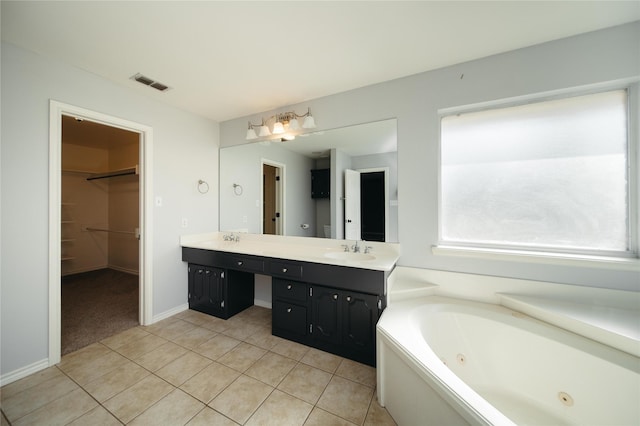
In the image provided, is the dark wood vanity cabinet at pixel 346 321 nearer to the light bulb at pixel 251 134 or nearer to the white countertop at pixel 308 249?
the white countertop at pixel 308 249

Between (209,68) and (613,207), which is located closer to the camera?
(613,207)

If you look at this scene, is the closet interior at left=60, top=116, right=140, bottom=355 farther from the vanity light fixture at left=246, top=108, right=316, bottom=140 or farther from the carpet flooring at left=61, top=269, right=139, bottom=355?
the vanity light fixture at left=246, top=108, right=316, bottom=140

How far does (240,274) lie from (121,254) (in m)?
3.57

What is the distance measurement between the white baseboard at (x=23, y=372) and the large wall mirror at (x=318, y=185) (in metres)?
1.90

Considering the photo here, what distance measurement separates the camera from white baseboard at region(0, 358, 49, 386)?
1605 millimetres

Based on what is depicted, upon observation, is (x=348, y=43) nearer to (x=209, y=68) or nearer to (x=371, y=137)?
(x=371, y=137)

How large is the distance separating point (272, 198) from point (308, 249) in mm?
834

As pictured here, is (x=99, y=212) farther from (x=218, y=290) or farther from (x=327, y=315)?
(x=327, y=315)

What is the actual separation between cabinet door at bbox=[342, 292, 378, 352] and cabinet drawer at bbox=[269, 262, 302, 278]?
18.4 inches

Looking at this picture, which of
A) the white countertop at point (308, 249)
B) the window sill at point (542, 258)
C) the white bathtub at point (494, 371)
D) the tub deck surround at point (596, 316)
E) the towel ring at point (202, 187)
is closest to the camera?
the white bathtub at point (494, 371)

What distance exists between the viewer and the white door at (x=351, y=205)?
2.38 m

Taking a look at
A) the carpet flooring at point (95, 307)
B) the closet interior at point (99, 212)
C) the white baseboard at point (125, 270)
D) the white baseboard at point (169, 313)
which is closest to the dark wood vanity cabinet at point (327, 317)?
the white baseboard at point (169, 313)

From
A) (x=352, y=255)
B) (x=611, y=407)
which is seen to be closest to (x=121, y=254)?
(x=352, y=255)

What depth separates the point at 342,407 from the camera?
57.4 inches
